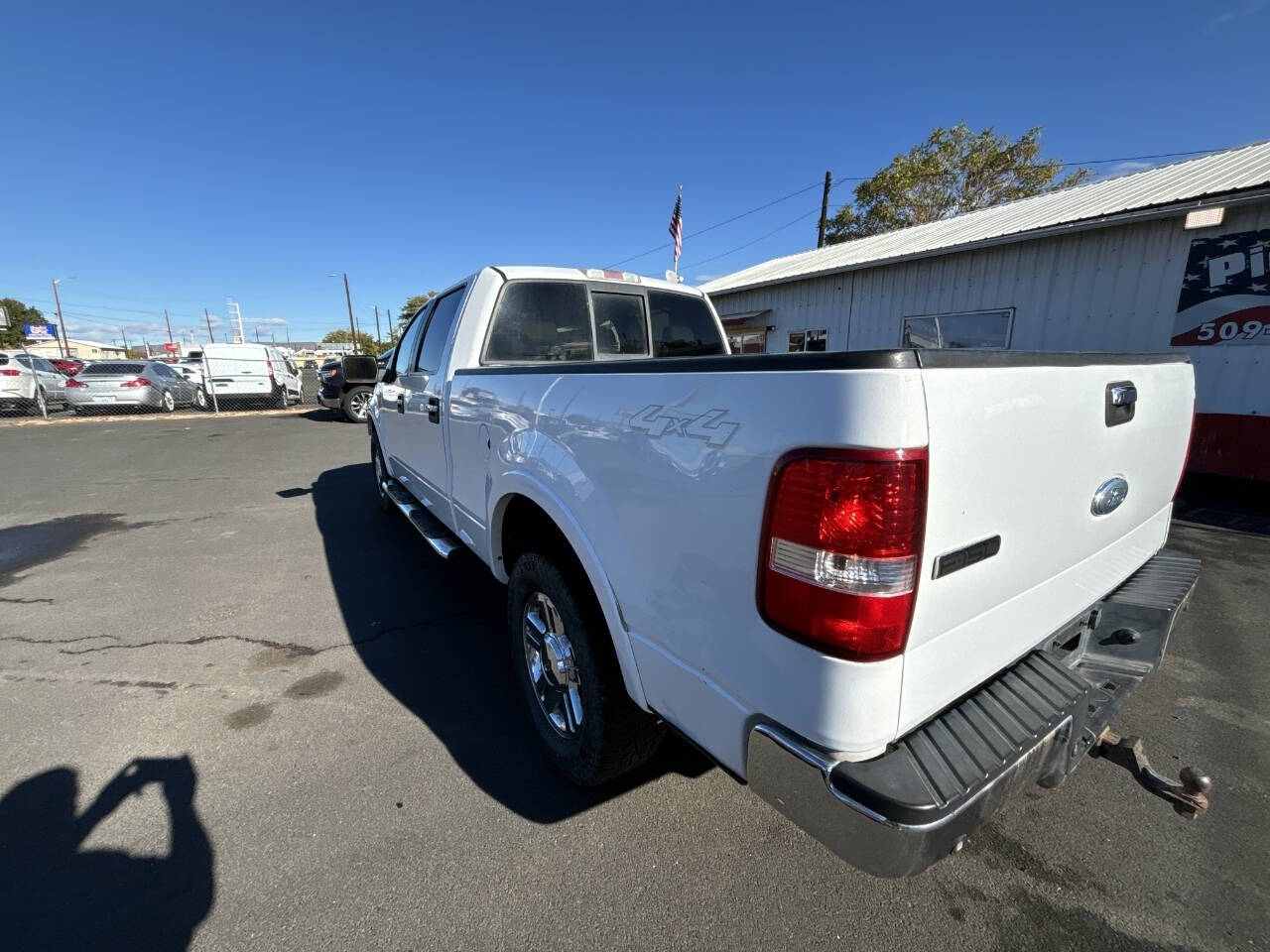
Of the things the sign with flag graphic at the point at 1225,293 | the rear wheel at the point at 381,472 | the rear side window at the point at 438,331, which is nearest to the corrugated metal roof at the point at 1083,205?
the sign with flag graphic at the point at 1225,293

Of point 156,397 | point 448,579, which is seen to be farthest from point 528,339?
point 156,397

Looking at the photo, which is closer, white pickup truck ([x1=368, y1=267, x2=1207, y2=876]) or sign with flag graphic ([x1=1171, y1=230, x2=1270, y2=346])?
white pickup truck ([x1=368, y1=267, x2=1207, y2=876])

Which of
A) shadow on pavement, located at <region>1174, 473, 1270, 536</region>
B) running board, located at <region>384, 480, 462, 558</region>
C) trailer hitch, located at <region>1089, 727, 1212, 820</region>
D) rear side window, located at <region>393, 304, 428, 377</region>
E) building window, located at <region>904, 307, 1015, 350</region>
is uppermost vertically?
building window, located at <region>904, 307, 1015, 350</region>

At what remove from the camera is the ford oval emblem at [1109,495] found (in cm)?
164

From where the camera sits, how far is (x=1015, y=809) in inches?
81.1

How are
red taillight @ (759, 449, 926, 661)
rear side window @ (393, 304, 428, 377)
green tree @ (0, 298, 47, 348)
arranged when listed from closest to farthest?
red taillight @ (759, 449, 926, 661) → rear side window @ (393, 304, 428, 377) → green tree @ (0, 298, 47, 348)

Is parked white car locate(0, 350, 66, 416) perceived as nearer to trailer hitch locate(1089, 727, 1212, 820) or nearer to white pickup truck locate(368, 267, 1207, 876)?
white pickup truck locate(368, 267, 1207, 876)

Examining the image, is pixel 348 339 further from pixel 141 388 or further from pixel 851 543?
pixel 851 543

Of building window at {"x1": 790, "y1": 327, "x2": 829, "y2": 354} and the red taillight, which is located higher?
building window at {"x1": 790, "y1": 327, "x2": 829, "y2": 354}

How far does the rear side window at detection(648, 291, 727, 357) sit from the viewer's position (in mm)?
3922

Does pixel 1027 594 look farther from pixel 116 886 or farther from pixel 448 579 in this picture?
pixel 448 579

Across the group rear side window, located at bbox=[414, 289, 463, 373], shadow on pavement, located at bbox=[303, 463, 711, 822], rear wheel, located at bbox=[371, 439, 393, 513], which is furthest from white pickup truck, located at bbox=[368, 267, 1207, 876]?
rear wheel, located at bbox=[371, 439, 393, 513]

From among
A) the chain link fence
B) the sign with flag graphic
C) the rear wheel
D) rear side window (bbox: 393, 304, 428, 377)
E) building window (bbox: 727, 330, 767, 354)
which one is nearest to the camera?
rear side window (bbox: 393, 304, 428, 377)

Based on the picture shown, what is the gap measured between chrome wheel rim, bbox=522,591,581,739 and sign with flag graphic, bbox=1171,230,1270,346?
9175 mm
